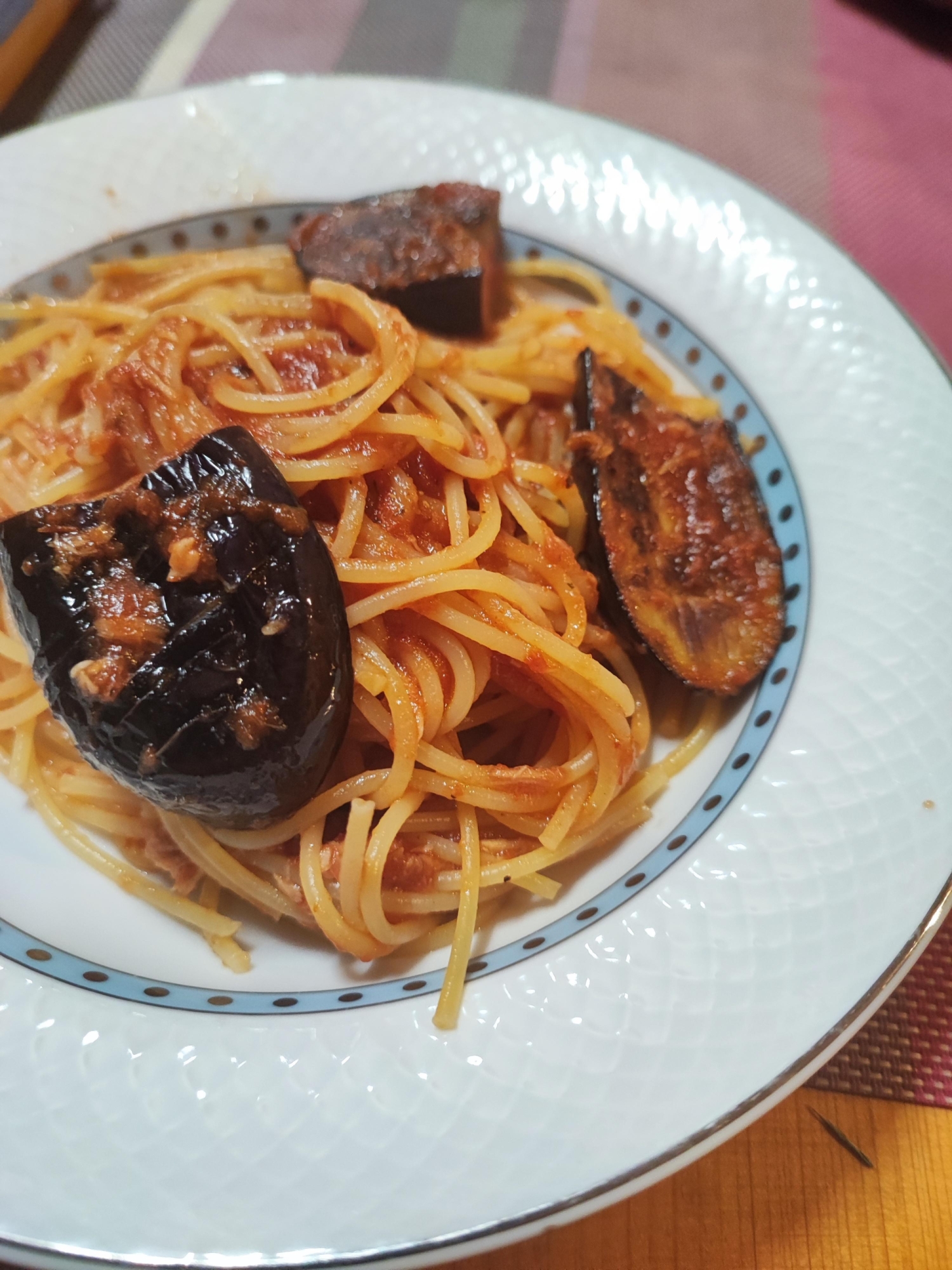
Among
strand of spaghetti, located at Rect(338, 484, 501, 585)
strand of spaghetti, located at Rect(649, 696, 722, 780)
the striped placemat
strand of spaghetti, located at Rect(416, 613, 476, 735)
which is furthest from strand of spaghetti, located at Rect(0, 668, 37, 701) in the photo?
the striped placemat

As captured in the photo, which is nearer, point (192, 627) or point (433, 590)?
point (192, 627)

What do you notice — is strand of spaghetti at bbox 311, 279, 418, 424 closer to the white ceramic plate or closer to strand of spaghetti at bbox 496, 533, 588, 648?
Result: strand of spaghetti at bbox 496, 533, 588, 648

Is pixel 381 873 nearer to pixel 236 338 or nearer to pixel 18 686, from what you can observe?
pixel 18 686

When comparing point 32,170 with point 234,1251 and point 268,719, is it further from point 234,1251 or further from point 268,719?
point 234,1251

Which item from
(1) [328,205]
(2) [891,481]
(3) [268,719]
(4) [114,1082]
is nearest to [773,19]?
(1) [328,205]

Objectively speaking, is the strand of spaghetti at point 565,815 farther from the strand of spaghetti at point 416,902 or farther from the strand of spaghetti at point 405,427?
the strand of spaghetti at point 405,427

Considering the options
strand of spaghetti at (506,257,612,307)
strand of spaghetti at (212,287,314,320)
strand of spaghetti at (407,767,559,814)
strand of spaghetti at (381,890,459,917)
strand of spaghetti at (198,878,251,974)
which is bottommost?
strand of spaghetti at (198,878,251,974)

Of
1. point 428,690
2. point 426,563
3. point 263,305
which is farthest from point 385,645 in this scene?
point 263,305
